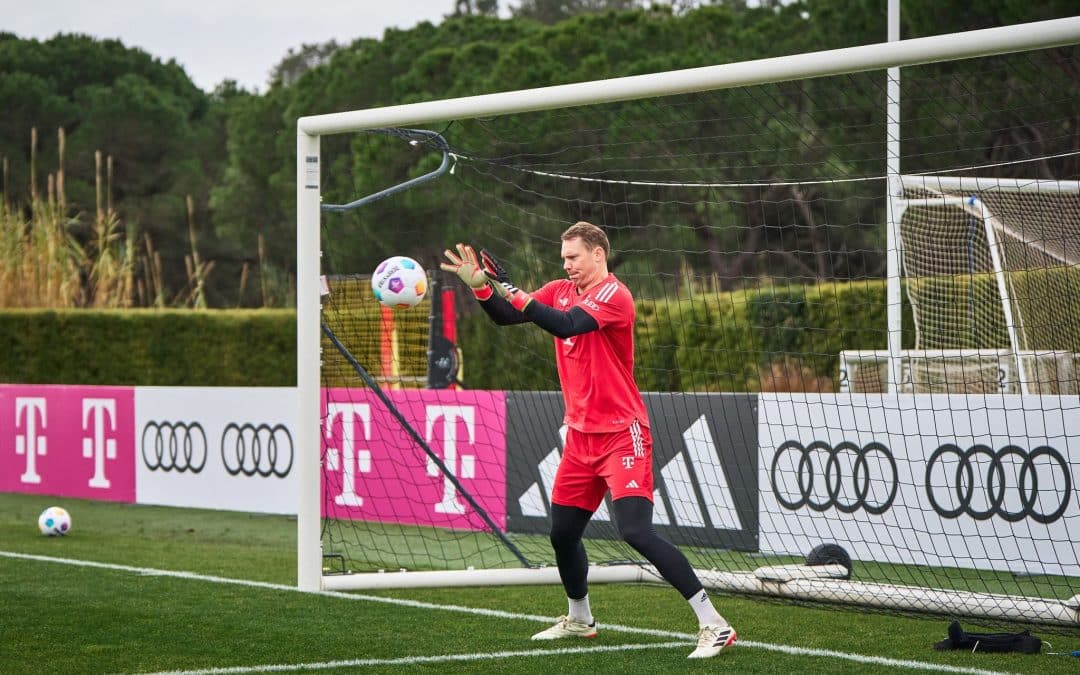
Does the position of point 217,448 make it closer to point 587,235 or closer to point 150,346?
point 587,235

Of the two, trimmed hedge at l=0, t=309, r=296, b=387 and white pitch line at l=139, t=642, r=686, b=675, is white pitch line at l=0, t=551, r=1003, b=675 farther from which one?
trimmed hedge at l=0, t=309, r=296, b=387

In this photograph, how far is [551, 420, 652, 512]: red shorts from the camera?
618 cm

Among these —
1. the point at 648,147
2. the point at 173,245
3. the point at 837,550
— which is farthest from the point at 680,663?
the point at 173,245

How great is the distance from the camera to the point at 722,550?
402 inches

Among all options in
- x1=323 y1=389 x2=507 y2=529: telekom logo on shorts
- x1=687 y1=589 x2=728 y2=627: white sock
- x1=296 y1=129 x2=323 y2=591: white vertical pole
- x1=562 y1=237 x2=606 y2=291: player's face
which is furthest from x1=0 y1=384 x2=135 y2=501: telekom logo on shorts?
x1=687 y1=589 x2=728 y2=627: white sock

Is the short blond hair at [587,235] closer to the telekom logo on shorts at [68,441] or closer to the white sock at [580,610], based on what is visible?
the white sock at [580,610]

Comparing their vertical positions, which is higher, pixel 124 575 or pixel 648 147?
pixel 648 147

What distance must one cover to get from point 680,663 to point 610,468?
3.11ft

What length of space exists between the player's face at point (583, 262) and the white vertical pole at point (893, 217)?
6.79ft

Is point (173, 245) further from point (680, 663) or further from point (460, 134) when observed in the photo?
point (680, 663)

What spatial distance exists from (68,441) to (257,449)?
282 cm

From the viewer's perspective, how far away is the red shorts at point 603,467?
618cm

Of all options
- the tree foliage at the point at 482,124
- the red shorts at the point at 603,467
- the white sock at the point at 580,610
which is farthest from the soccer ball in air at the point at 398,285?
the white sock at the point at 580,610

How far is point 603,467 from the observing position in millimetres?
6277
